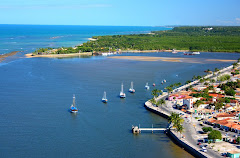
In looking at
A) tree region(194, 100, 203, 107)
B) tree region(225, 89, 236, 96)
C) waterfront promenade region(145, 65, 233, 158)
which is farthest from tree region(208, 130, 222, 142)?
tree region(225, 89, 236, 96)

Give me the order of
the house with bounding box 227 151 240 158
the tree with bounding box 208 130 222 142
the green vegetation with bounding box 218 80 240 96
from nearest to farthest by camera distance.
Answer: the house with bounding box 227 151 240 158 < the tree with bounding box 208 130 222 142 < the green vegetation with bounding box 218 80 240 96

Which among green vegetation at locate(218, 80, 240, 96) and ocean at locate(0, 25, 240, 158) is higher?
green vegetation at locate(218, 80, 240, 96)

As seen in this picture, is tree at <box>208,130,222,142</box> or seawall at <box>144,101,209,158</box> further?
tree at <box>208,130,222,142</box>

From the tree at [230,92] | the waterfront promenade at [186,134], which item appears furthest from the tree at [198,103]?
the tree at [230,92]

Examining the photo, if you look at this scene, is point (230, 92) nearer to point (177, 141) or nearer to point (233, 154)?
point (177, 141)

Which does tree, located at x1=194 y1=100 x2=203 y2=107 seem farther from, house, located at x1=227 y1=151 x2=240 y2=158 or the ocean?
house, located at x1=227 y1=151 x2=240 y2=158

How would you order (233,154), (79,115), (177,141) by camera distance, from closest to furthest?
(233,154), (177,141), (79,115)

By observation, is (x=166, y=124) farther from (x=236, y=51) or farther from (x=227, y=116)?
(x=236, y=51)

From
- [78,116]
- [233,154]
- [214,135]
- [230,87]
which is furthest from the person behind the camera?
[230,87]

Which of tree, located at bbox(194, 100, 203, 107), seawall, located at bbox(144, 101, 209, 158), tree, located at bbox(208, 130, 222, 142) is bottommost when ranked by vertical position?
seawall, located at bbox(144, 101, 209, 158)

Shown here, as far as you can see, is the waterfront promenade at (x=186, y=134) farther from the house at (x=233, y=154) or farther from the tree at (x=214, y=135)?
the tree at (x=214, y=135)

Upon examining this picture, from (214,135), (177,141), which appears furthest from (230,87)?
(177,141)
